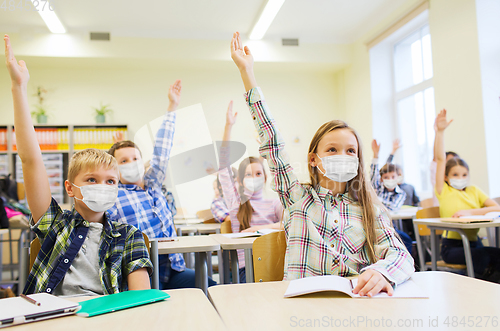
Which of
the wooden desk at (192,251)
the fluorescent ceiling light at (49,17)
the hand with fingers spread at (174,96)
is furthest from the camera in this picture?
the fluorescent ceiling light at (49,17)

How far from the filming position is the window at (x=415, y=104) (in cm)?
512

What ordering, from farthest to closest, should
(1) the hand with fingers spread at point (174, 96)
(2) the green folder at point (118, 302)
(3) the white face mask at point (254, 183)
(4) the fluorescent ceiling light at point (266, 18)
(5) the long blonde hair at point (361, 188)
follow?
(4) the fluorescent ceiling light at point (266, 18) < (3) the white face mask at point (254, 183) < (1) the hand with fingers spread at point (174, 96) < (5) the long blonde hair at point (361, 188) < (2) the green folder at point (118, 302)

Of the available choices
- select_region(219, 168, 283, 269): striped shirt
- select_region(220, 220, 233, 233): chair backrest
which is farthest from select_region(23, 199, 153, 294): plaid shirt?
select_region(219, 168, 283, 269): striped shirt

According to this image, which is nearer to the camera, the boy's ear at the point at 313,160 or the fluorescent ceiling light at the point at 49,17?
the boy's ear at the point at 313,160

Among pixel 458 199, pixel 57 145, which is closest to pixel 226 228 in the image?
pixel 458 199

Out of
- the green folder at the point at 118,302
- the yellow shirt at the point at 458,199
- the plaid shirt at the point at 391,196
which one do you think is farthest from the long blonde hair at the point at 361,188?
the plaid shirt at the point at 391,196

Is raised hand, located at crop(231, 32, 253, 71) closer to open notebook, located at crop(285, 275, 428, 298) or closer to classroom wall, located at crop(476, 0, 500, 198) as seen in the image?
open notebook, located at crop(285, 275, 428, 298)

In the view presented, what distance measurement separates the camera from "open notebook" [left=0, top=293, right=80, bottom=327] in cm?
69

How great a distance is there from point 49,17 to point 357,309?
548 centimetres

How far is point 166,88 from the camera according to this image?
616 centimetres

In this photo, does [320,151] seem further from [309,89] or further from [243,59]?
[309,89]

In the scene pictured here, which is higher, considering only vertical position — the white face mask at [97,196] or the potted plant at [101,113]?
the potted plant at [101,113]

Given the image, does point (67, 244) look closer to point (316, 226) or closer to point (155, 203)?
point (316, 226)

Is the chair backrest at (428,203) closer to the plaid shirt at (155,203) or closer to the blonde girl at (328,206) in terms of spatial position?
the plaid shirt at (155,203)
